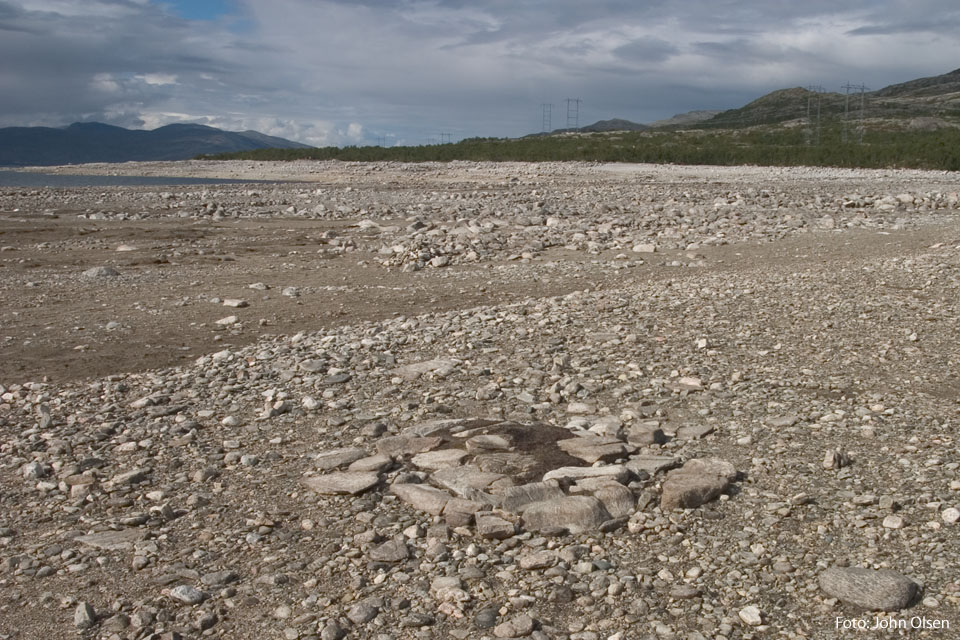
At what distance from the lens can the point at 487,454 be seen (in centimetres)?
518

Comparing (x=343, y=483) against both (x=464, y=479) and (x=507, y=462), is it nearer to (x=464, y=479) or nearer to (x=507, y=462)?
(x=464, y=479)

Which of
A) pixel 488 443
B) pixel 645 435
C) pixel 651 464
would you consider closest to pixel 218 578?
pixel 488 443

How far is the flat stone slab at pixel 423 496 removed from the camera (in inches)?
181

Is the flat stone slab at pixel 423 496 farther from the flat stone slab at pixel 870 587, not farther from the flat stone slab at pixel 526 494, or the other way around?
the flat stone slab at pixel 870 587

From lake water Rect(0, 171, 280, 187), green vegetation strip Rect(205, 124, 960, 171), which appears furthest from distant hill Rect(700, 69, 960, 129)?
lake water Rect(0, 171, 280, 187)

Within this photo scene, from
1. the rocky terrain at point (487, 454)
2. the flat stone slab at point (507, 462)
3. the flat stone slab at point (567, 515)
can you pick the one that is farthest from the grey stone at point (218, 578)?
the flat stone slab at point (507, 462)

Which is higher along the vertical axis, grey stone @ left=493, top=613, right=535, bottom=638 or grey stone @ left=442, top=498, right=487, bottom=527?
grey stone @ left=442, top=498, right=487, bottom=527

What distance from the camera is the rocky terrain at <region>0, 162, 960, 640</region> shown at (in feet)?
12.3

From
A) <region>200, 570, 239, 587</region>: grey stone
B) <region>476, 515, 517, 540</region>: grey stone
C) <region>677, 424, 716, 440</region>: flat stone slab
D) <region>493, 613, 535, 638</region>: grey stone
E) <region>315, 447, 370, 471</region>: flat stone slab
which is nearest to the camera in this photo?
<region>493, 613, 535, 638</region>: grey stone

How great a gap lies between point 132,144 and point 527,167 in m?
159

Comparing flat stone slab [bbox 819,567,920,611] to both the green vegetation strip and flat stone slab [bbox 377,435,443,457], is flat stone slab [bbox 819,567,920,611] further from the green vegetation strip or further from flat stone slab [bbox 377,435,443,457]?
the green vegetation strip

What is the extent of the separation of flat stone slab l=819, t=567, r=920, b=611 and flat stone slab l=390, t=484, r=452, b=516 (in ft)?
6.09

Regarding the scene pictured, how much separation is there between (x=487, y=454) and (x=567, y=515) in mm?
907

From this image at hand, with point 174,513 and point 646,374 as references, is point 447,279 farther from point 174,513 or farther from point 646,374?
point 174,513
